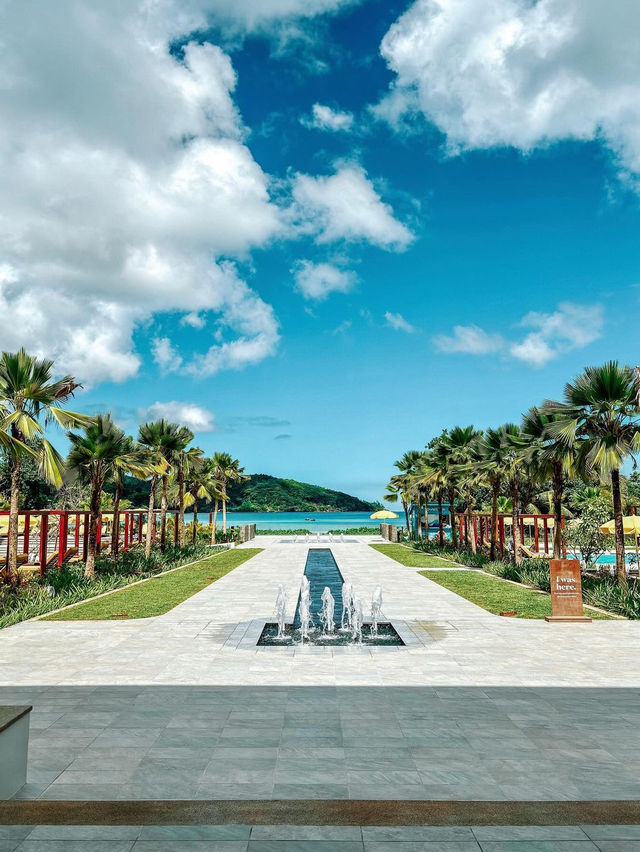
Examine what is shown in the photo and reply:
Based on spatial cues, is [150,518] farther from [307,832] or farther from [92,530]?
[307,832]

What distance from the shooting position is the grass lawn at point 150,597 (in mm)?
13970

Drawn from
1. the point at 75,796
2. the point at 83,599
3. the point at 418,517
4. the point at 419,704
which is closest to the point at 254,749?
the point at 75,796

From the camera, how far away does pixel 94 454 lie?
2014 cm

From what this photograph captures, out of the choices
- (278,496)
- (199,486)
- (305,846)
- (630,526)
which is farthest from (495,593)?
(278,496)

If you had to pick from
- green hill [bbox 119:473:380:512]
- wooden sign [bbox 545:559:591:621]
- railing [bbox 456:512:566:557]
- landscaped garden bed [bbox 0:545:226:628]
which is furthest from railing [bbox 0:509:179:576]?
green hill [bbox 119:473:380:512]

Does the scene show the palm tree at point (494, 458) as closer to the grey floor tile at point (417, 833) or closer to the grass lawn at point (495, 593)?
the grass lawn at point (495, 593)

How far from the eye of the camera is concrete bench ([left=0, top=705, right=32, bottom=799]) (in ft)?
15.0

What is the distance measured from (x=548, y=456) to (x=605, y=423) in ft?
6.94

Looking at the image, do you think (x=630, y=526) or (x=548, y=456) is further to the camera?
(x=630, y=526)

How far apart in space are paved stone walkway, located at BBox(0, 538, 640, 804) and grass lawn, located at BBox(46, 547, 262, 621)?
1.66 metres

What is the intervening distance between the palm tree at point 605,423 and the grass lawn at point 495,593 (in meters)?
2.31

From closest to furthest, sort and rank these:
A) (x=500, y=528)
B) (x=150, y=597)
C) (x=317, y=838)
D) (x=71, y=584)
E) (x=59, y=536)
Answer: (x=317, y=838) < (x=150, y=597) < (x=71, y=584) < (x=59, y=536) < (x=500, y=528)

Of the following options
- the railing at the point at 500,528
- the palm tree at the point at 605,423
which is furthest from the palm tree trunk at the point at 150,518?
the palm tree at the point at 605,423

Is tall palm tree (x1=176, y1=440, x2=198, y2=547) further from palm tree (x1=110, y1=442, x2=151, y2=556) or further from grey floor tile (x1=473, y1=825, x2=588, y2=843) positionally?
grey floor tile (x1=473, y1=825, x2=588, y2=843)
